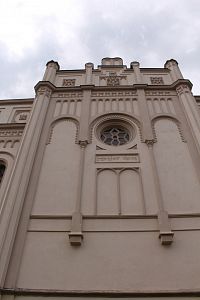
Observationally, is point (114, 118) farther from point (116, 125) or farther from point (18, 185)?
point (18, 185)

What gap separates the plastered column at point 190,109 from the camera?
10594 mm

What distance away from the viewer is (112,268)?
22.4 ft

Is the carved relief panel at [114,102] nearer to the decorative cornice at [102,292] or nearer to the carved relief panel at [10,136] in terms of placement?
the carved relief panel at [10,136]

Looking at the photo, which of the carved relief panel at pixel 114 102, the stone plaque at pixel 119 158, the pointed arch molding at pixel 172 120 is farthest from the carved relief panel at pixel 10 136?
the pointed arch molding at pixel 172 120

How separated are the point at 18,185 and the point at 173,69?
1112cm

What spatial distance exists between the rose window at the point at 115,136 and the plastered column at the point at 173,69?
4998 mm

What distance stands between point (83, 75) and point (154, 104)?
200 inches

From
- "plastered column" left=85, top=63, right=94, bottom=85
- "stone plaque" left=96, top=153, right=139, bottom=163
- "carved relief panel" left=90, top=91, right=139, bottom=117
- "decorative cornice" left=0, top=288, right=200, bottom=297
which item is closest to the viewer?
"decorative cornice" left=0, top=288, right=200, bottom=297

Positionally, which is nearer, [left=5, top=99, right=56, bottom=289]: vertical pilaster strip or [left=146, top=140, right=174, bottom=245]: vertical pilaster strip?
[left=5, top=99, right=56, bottom=289]: vertical pilaster strip

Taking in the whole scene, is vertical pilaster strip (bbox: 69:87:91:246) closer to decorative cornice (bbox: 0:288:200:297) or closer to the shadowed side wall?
the shadowed side wall

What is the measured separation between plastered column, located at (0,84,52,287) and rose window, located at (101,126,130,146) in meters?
2.59

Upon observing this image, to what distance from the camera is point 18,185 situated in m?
8.59

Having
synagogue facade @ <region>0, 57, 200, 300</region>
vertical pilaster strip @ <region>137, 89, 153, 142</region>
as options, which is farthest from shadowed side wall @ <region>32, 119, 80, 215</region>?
vertical pilaster strip @ <region>137, 89, 153, 142</region>

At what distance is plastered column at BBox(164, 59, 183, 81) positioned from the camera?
A: 14.8 meters
